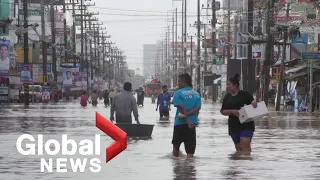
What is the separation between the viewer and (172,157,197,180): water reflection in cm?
1598

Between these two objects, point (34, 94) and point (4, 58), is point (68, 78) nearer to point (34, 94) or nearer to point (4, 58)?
point (34, 94)

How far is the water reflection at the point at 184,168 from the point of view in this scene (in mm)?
15984

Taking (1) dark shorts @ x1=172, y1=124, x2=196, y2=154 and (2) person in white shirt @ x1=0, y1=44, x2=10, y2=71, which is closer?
(1) dark shorts @ x1=172, y1=124, x2=196, y2=154

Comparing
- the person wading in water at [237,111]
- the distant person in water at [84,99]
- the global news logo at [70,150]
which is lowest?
the distant person in water at [84,99]

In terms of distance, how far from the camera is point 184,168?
17406 millimetres

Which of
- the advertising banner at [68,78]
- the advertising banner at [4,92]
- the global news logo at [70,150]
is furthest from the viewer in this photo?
the advertising banner at [68,78]

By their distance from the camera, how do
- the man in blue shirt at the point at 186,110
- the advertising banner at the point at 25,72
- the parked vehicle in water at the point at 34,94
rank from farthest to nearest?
the parked vehicle in water at the point at 34,94, the advertising banner at the point at 25,72, the man in blue shirt at the point at 186,110

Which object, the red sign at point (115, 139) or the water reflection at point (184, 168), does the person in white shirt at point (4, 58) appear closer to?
the red sign at point (115, 139)

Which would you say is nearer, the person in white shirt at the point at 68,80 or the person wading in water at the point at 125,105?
the person wading in water at the point at 125,105

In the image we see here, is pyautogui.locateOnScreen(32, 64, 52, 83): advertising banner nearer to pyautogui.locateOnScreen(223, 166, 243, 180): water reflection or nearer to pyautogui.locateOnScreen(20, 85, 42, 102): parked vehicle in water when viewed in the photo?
pyautogui.locateOnScreen(20, 85, 42, 102): parked vehicle in water

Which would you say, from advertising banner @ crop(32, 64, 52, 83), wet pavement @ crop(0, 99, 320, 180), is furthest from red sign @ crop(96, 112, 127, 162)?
advertising banner @ crop(32, 64, 52, 83)

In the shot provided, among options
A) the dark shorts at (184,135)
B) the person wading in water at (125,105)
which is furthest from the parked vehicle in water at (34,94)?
the dark shorts at (184,135)

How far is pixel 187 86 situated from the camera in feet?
61.4

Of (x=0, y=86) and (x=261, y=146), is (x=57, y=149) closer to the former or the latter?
(x=261, y=146)
